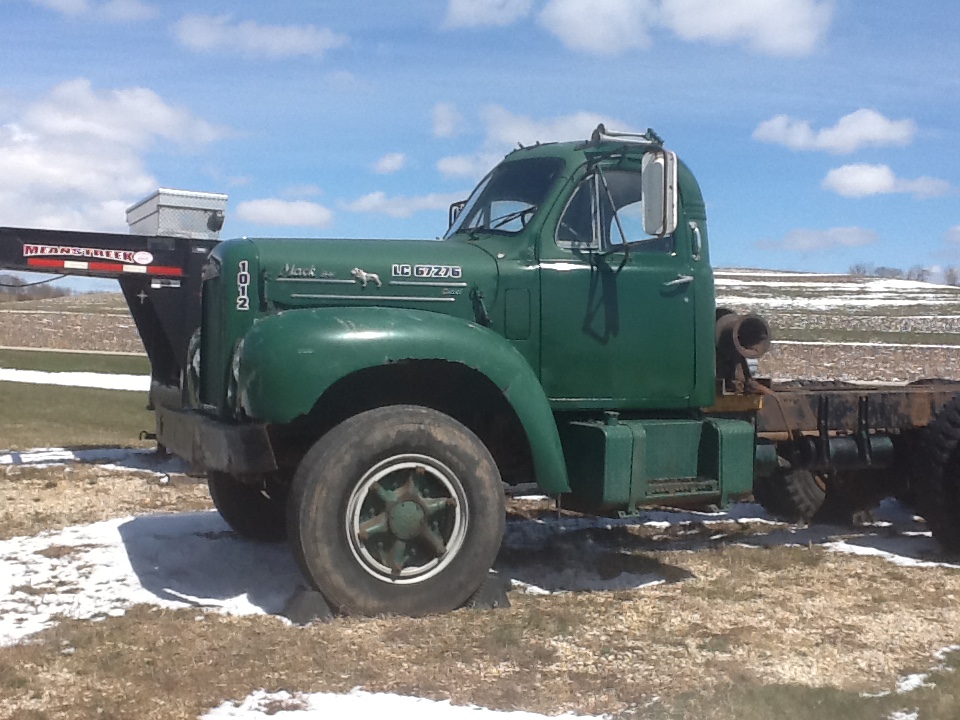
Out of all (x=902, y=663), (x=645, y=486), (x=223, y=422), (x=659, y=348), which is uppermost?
(x=659, y=348)

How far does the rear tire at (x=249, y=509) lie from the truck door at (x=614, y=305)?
2204mm

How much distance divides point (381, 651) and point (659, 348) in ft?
8.03

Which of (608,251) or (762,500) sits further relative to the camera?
(762,500)

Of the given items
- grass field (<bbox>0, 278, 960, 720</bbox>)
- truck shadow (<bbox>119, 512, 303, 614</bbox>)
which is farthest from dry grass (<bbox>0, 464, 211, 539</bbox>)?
truck shadow (<bbox>119, 512, 303, 614</bbox>)

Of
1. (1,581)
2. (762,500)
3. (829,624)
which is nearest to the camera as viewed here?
(829,624)

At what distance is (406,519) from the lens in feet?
16.2

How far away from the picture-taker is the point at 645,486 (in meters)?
5.58

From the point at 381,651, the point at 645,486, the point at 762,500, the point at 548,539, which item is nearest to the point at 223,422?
the point at 381,651

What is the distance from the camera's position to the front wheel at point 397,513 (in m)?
4.82

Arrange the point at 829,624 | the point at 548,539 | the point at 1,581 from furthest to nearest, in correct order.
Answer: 1. the point at 548,539
2. the point at 1,581
3. the point at 829,624

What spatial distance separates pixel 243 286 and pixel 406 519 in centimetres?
147

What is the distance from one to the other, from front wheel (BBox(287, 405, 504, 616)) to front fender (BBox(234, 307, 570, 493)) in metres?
0.27

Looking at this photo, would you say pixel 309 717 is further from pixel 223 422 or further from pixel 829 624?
pixel 829 624

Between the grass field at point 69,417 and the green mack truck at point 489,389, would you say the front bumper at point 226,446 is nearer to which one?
the green mack truck at point 489,389
